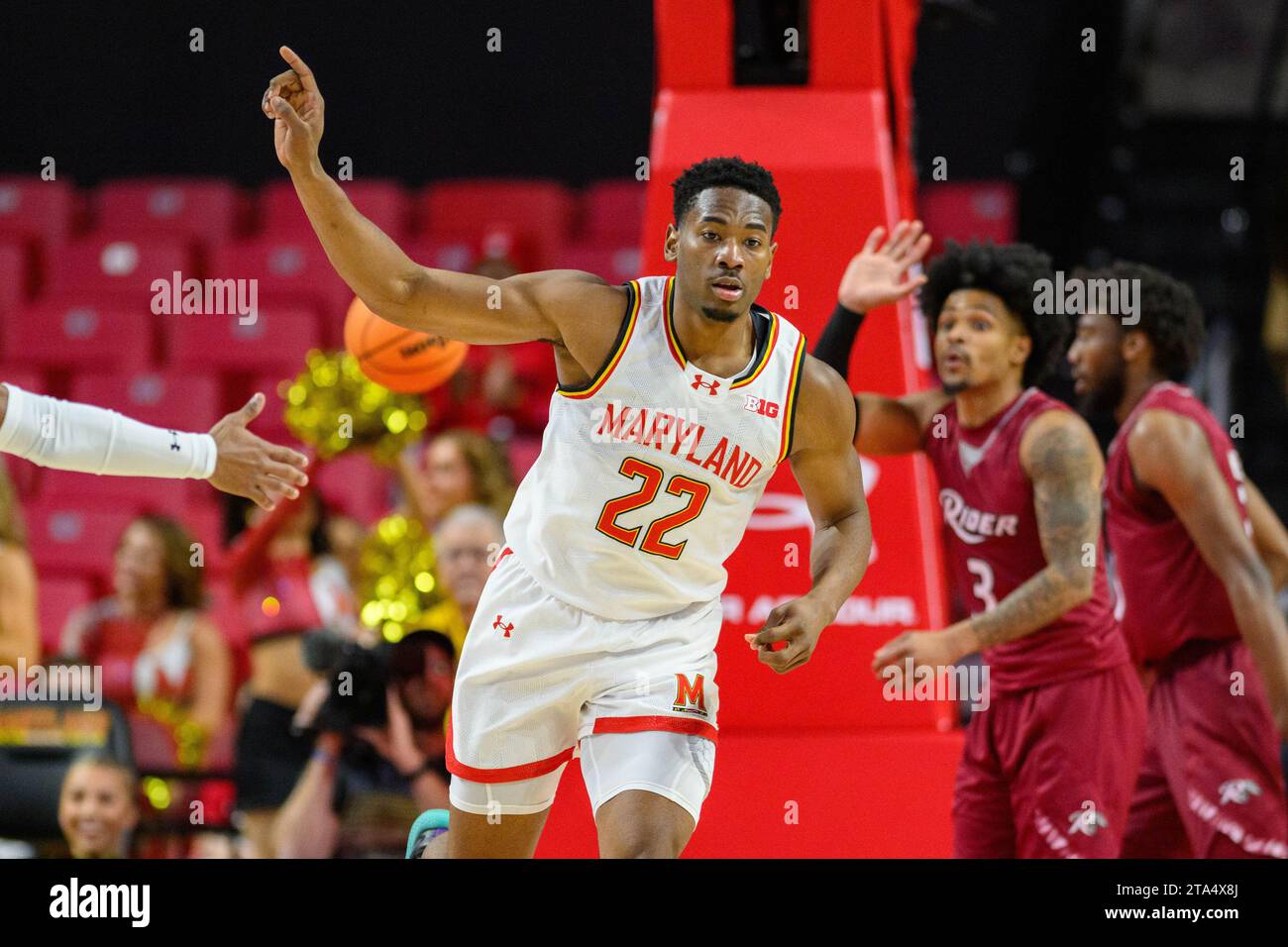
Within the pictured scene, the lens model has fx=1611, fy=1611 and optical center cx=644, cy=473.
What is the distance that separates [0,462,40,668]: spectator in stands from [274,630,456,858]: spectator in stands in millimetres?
1452

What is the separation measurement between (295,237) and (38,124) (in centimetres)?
187

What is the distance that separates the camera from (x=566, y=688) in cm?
344

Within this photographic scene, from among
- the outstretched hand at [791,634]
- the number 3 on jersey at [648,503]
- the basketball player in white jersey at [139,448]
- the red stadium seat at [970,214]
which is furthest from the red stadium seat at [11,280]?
the outstretched hand at [791,634]

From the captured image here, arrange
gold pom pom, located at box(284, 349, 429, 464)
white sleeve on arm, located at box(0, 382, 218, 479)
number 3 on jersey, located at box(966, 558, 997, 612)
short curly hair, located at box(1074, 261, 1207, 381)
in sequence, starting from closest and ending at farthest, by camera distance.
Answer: white sleeve on arm, located at box(0, 382, 218, 479)
number 3 on jersey, located at box(966, 558, 997, 612)
short curly hair, located at box(1074, 261, 1207, 381)
gold pom pom, located at box(284, 349, 429, 464)

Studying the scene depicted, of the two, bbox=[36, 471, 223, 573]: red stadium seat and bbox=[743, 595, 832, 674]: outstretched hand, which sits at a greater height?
bbox=[36, 471, 223, 573]: red stadium seat

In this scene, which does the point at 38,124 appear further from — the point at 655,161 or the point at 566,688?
the point at 566,688

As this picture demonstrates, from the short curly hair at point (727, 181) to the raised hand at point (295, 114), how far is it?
0.80m

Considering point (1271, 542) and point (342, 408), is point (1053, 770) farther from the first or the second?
point (342, 408)

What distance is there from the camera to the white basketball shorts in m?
3.36

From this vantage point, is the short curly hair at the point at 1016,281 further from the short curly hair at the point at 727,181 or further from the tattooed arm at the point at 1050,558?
the short curly hair at the point at 727,181

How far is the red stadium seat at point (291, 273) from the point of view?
8.26 m

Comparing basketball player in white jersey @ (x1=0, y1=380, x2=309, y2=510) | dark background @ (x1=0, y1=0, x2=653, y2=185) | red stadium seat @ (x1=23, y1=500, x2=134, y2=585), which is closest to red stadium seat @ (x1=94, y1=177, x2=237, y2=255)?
dark background @ (x1=0, y1=0, x2=653, y2=185)

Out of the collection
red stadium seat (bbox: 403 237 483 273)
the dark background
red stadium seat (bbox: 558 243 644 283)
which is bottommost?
red stadium seat (bbox: 558 243 644 283)

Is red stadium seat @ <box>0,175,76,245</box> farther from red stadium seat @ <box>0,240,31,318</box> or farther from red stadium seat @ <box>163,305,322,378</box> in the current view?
red stadium seat @ <box>163,305,322,378</box>
